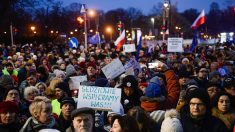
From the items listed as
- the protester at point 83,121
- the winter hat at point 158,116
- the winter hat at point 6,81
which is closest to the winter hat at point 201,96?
the winter hat at point 158,116

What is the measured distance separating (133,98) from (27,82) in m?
3.28

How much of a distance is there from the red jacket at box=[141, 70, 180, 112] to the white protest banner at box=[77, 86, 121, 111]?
0.50 metres

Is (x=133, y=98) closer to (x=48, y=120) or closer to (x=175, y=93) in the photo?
(x=175, y=93)

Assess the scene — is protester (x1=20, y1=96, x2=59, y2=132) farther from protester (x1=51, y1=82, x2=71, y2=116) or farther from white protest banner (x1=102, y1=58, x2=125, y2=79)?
white protest banner (x1=102, y1=58, x2=125, y2=79)

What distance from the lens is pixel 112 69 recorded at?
1086cm

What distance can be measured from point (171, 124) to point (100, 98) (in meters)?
2.08

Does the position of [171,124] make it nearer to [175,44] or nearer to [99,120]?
[99,120]

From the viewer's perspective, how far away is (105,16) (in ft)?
402

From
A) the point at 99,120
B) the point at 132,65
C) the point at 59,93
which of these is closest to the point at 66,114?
the point at 99,120

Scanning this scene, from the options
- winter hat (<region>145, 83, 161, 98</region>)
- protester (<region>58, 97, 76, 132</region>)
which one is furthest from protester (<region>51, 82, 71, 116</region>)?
winter hat (<region>145, 83, 161, 98</region>)

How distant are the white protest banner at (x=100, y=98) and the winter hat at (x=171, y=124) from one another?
1.75 meters

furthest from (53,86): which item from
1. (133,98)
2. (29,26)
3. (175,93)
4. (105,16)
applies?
(105,16)

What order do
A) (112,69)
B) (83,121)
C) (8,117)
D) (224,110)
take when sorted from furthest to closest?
(112,69), (224,110), (8,117), (83,121)

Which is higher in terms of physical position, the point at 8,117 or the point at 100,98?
the point at 100,98
